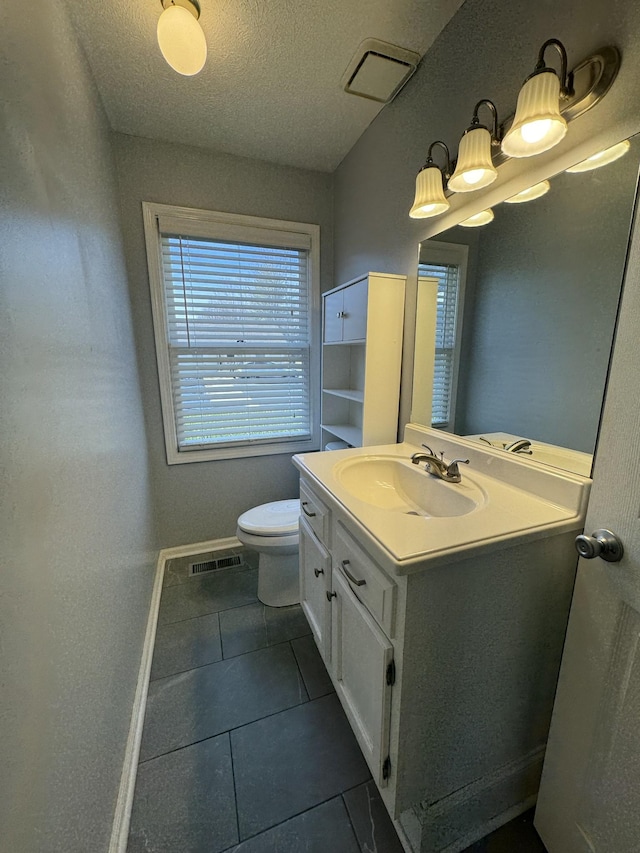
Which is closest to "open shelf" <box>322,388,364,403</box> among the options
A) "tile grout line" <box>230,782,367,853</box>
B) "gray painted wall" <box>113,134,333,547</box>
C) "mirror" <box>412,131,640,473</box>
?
"mirror" <box>412,131,640,473</box>

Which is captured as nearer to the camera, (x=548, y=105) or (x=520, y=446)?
(x=548, y=105)

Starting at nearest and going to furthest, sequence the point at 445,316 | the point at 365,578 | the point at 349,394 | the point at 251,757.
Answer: the point at 365,578, the point at 251,757, the point at 445,316, the point at 349,394

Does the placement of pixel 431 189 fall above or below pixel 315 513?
above

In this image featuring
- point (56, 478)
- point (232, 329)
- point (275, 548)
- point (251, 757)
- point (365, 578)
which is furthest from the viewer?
point (232, 329)

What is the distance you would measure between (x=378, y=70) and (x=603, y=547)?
6.27 ft

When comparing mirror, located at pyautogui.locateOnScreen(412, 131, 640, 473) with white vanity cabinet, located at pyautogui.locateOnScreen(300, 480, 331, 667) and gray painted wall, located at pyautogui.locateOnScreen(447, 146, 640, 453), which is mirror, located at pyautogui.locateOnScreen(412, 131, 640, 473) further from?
white vanity cabinet, located at pyautogui.locateOnScreen(300, 480, 331, 667)

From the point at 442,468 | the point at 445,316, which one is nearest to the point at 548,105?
the point at 445,316

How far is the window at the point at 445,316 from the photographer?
1.27 metres

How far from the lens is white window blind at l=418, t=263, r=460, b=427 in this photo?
129 centimetres

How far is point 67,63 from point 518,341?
169 centimetres

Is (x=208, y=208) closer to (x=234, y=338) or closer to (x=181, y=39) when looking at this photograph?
(x=234, y=338)

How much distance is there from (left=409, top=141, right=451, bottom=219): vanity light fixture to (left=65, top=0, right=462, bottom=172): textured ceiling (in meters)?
0.49

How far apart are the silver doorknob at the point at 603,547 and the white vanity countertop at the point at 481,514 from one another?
9 centimetres

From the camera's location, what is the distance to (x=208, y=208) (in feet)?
6.42
